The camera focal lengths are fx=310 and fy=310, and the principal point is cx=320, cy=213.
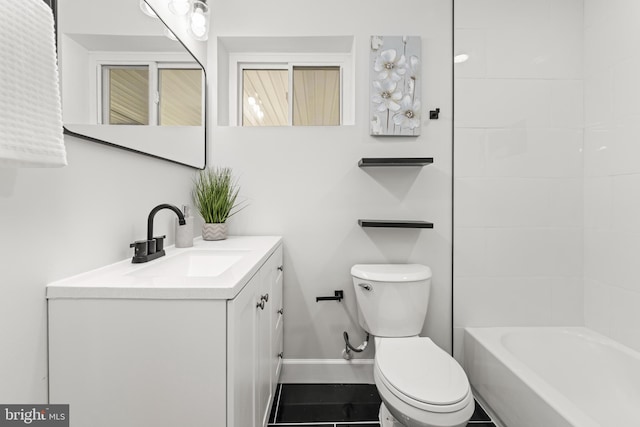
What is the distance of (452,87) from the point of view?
6.14 feet

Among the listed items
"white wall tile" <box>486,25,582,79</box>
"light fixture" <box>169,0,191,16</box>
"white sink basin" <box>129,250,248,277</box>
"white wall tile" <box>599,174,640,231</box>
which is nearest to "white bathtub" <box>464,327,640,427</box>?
"white wall tile" <box>599,174,640,231</box>

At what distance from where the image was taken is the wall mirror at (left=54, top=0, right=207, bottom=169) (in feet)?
3.10

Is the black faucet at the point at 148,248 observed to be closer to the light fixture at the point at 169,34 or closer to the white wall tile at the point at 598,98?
the light fixture at the point at 169,34

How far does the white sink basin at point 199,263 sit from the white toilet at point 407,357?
70 cm

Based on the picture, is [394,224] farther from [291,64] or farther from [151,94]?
[151,94]

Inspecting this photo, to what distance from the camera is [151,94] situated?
4.40 ft

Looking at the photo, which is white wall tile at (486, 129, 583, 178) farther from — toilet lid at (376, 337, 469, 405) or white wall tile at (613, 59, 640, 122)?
toilet lid at (376, 337, 469, 405)

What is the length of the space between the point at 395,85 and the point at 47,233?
1753 mm

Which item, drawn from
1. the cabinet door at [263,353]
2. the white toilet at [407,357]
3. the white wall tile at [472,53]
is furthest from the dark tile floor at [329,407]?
the white wall tile at [472,53]

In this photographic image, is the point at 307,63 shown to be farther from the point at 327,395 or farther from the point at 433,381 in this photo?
the point at 327,395

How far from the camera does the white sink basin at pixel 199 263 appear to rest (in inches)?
46.5

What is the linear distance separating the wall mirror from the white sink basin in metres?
0.46

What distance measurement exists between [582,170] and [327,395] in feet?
6.58

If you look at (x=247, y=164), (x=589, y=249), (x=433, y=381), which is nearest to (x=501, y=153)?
(x=589, y=249)
